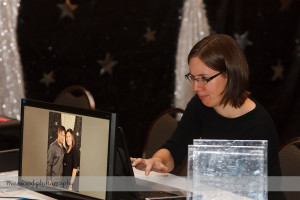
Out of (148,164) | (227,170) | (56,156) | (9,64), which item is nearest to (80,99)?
(9,64)

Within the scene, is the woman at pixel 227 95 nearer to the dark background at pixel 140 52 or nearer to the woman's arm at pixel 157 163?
the woman's arm at pixel 157 163

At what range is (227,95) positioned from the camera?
2.31 meters

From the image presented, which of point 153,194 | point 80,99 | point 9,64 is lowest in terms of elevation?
point 153,194

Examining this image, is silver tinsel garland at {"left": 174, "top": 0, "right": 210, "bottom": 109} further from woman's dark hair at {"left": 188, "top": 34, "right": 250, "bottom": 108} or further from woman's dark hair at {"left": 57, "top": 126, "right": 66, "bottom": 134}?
woman's dark hair at {"left": 57, "top": 126, "right": 66, "bottom": 134}

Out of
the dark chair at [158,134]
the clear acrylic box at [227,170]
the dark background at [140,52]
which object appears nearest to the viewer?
the clear acrylic box at [227,170]

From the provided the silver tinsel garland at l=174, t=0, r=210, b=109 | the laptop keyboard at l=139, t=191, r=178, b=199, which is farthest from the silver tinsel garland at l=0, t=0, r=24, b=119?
the laptop keyboard at l=139, t=191, r=178, b=199

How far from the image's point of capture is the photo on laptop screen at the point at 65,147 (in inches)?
71.2

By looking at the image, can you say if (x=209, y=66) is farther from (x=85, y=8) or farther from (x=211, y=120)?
(x=85, y=8)

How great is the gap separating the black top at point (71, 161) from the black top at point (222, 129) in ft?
2.67

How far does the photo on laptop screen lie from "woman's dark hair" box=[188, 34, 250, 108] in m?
0.70

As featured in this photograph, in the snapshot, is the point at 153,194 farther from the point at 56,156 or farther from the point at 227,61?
the point at 227,61

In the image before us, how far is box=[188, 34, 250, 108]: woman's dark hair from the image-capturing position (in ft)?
7.41

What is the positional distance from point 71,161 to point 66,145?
0.19 ft

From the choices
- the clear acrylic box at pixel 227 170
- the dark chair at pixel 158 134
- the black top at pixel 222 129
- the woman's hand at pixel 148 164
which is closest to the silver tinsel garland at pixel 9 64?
the dark chair at pixel 158 134
